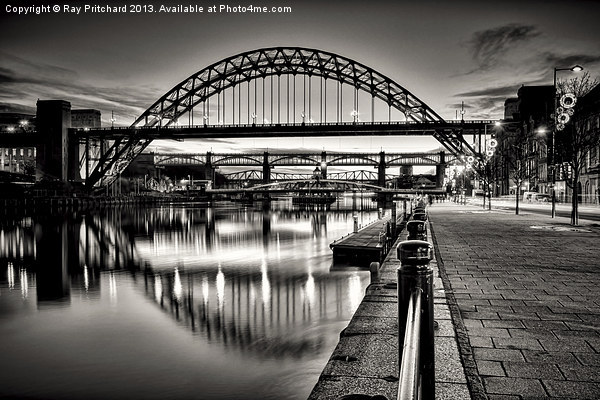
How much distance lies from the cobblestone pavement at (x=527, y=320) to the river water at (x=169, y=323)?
3.38 meters

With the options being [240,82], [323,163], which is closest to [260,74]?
[240,82]

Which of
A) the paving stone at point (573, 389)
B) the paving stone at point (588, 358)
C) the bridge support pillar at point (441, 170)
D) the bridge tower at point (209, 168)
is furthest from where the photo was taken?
the bridge tower at point (209, 168)

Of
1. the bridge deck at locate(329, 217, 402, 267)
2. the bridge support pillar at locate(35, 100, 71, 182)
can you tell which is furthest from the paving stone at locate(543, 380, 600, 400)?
the bridge support pillar at locate(35, 100, 71, 182)

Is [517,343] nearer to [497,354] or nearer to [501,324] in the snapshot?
[497,354]

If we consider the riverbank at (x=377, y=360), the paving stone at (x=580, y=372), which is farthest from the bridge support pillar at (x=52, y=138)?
the paving stone at (x=580, y=372)

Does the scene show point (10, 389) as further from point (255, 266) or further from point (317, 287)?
→ point (255, 266)

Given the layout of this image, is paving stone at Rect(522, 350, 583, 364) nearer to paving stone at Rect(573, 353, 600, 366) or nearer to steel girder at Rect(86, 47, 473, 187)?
paving stone at Rect(573, 353, 600, 366)

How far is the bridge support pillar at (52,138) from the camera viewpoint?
7175 centimetres

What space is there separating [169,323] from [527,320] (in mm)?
9496

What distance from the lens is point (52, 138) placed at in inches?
2825

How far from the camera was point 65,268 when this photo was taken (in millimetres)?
21594

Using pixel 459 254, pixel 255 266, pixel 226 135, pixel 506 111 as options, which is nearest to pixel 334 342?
pixel 459 254

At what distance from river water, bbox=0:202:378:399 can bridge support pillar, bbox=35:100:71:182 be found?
5082 centimetres

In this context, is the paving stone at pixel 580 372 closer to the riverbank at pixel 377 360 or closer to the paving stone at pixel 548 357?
the paving stone at pixel 548 357
